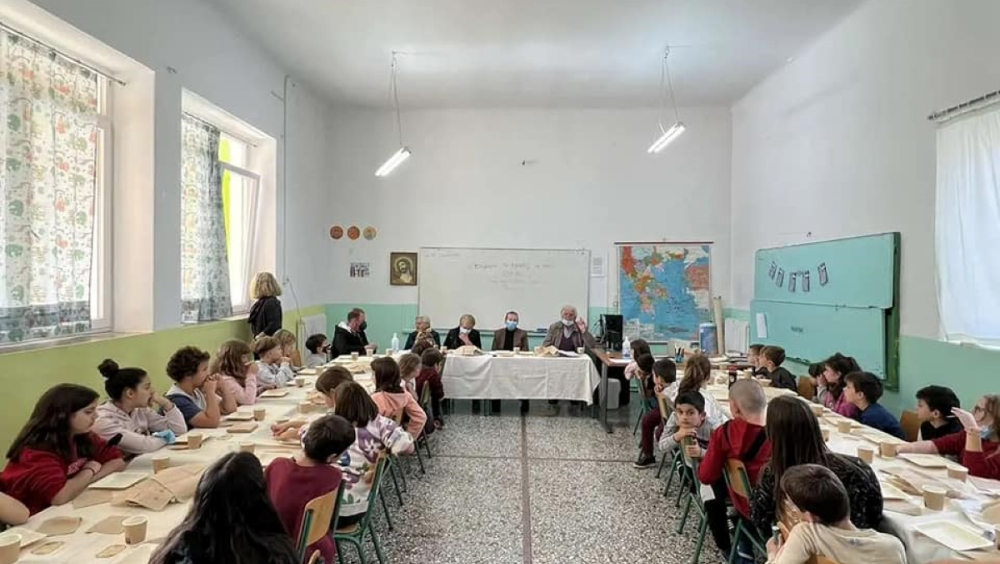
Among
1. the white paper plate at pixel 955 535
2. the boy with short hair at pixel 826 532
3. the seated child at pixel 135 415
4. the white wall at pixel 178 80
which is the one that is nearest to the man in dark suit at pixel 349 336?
the white wall at pixel 178 80

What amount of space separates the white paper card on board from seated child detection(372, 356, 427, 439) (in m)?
4.66

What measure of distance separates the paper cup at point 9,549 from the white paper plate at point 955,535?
273 cm

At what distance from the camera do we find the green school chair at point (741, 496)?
96.0 inches

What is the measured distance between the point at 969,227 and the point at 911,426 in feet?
4.42

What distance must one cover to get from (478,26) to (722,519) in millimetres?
4503

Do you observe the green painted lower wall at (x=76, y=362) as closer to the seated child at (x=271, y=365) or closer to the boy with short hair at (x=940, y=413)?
the seated child at (x=271, y=365)

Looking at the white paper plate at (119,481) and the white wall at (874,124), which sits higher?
the white wall at (874,124)

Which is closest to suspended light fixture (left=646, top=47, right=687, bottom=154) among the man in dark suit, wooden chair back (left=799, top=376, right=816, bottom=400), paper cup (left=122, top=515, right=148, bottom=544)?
wooden chair back (left=799, top=376, right=816, bottom=400)

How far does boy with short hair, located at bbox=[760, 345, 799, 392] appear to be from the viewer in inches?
184

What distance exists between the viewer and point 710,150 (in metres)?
7.83

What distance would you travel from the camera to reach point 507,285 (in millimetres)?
7922

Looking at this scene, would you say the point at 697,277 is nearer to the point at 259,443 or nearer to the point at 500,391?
the point at 500,391

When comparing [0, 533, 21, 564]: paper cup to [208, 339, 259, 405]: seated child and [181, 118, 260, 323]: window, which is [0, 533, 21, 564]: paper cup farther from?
[181, 118, 260, 323]: window

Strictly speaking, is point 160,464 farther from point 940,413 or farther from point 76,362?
point 940,413
